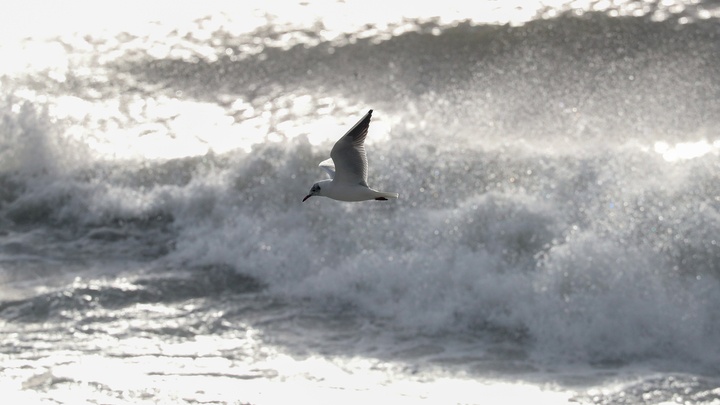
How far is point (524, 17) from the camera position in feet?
35.5

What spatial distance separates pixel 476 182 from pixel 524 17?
3377 millimetres

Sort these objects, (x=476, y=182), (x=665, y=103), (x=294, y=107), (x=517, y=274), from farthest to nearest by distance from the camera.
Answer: (x=294, y=107) → (x=665, y=103) → (x=476, y=182) → (x=517, y=274)

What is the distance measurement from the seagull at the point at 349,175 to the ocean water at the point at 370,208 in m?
1.62

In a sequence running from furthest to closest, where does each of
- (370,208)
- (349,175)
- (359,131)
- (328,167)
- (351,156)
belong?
(370,208) → (328,167) → (349,175) → (351,156) → (359,131)

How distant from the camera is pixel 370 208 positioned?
8367mm

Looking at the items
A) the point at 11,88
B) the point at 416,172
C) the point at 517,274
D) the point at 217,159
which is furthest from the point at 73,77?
the point at 517,274

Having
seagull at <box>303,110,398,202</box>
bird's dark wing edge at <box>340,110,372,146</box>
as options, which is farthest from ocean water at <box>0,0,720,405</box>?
bird's dark wing edge at <box>340,110,372,146</box>

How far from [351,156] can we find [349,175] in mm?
160

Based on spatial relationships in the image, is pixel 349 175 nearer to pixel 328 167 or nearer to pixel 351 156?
pixel 351 156

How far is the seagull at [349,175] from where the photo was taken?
504cm

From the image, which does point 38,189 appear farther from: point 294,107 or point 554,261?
point 554,261

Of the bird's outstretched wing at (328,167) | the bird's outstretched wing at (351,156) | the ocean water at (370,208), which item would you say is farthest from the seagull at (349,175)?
the ocean water at (370,208)

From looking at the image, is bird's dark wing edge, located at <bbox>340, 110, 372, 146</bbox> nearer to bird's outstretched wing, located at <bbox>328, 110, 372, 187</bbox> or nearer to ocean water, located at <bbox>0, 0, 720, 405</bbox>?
bird's outstretched wing, located at <bbox>328, 110, 372, 187</bbox>

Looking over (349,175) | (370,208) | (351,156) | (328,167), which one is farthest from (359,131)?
(370,208)
